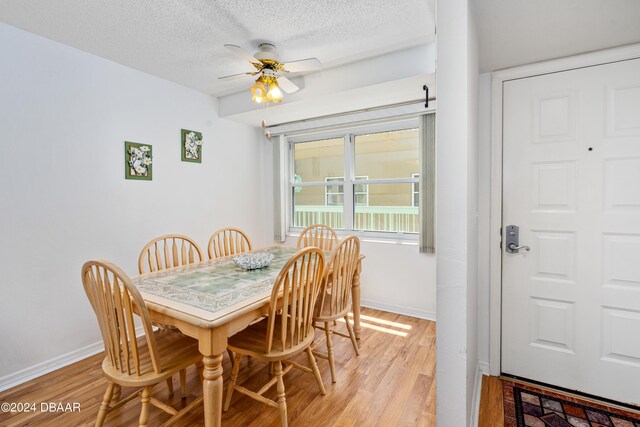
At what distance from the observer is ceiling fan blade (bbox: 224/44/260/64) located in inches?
74.4

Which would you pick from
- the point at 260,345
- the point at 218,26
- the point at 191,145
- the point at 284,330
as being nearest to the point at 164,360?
the point at 260,345

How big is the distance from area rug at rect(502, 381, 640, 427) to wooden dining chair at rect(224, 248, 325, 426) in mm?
1254

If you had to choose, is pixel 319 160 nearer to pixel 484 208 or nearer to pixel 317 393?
pixel 484 208

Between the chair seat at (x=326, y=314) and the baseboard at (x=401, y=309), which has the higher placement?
the chair seat at (x=326, y=314)

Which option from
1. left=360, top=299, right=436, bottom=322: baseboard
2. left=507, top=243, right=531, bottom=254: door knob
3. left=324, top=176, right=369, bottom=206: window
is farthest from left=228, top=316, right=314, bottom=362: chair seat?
left=324, top=176, right=369, bottom=206: window

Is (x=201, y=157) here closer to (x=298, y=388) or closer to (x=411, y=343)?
(x=298, y=388)

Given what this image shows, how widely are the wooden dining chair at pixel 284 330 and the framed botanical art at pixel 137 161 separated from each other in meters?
1.89

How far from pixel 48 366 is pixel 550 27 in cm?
392

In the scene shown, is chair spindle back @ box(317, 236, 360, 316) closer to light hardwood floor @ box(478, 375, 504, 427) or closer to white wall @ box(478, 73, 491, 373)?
white wall @ box(478, 73, 491, 373)

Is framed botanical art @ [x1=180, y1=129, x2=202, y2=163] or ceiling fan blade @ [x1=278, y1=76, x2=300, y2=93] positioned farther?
framed botanical art @ [x1=180, y1=129, x2=202, y2=163]

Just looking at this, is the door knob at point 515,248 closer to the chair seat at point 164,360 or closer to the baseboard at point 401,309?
the baseboard at point 401,309

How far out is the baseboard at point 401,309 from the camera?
3.08 metres

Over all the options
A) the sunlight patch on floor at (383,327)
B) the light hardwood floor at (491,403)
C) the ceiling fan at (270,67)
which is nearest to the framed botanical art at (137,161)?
the ceiling fan at (270,67)

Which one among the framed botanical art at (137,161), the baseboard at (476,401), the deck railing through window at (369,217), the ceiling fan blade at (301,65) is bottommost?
the baseboard at (476,401)
